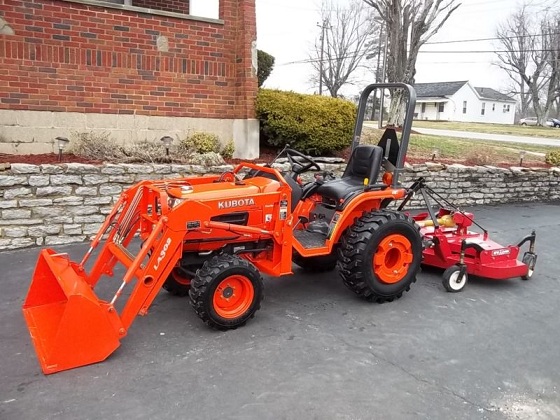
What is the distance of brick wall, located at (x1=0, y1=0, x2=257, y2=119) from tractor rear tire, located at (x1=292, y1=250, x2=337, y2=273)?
140 inches

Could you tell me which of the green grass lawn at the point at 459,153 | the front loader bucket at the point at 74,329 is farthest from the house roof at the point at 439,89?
the front loader bucket at the point at 74,329

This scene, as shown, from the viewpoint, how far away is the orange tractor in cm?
343

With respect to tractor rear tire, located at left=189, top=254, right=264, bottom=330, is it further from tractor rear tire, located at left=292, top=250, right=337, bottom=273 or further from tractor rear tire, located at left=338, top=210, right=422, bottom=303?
tractor rear tire, located at left=292, top=250, right=337, bottom=273

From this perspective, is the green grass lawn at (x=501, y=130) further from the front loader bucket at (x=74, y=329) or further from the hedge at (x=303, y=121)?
the front loader bucket at (x=74, y=329)

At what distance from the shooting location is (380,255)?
4562 millimetres

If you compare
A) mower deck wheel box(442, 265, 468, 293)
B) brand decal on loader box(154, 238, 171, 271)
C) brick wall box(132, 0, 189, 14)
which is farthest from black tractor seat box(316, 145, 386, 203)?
brick wall box(132, 0, 189, 14)

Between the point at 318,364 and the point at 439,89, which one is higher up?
the point at 439,89

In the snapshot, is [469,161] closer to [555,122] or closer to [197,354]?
[197,354]

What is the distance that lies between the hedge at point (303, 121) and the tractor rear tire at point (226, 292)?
14.6 feet

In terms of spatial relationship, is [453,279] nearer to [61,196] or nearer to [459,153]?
[61,196]

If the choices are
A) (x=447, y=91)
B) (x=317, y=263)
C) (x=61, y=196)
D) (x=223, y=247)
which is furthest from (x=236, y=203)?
(x=447, y=91)

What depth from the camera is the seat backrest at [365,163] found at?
4832 millimetres

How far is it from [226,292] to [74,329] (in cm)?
114

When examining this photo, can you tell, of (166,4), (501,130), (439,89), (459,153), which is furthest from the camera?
(439,89)
